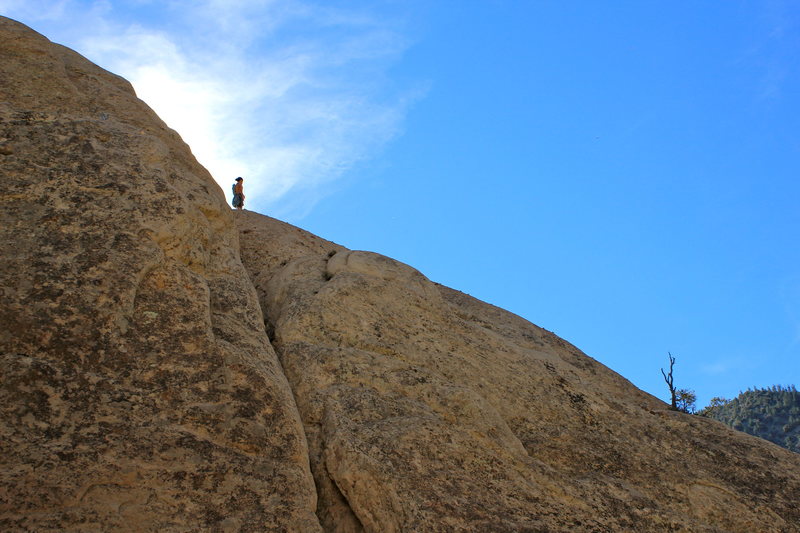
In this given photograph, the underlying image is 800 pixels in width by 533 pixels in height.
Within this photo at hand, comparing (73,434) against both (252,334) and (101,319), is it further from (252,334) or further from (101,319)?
(252,334)

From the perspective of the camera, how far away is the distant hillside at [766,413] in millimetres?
43281

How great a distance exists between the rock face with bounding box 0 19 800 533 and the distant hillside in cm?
3549

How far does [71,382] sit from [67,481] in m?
1.12

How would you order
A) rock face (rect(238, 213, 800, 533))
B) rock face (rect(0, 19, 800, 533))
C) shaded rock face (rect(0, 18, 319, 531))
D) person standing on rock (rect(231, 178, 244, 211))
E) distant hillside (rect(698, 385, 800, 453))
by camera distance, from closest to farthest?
1. shaded rock face (rect(0, 18, 319, 531))
2. rock face (rect(0, 19, 800, 533))
3. rock face (rect(238, 213, 800, 533))
4. person standing on rock (rect(231, 178, 244, 211))
5. distant hillside (rect(698, 385, 800, 453))

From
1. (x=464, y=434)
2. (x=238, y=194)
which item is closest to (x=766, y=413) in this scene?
(x=238, y=194)

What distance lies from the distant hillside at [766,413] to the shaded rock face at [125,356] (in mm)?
39264

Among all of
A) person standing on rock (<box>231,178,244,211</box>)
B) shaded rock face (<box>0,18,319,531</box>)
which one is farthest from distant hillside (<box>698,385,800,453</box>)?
shaded rock face (<box>0,18,319,531</box>)

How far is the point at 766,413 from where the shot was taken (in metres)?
47.3

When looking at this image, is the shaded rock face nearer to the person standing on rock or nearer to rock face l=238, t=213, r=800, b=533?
rock face l=238, t=213, r=800, b=533

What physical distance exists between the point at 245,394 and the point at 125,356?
1224 millimetres

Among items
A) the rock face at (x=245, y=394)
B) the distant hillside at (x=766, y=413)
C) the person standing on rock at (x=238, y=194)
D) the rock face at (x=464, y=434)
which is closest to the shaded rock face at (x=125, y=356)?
the rock face at (x=245, y=394)

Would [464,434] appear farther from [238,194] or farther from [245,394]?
[238,194]

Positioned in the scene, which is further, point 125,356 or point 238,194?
point 238,194

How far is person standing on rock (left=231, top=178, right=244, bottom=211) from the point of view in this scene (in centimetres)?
1757
